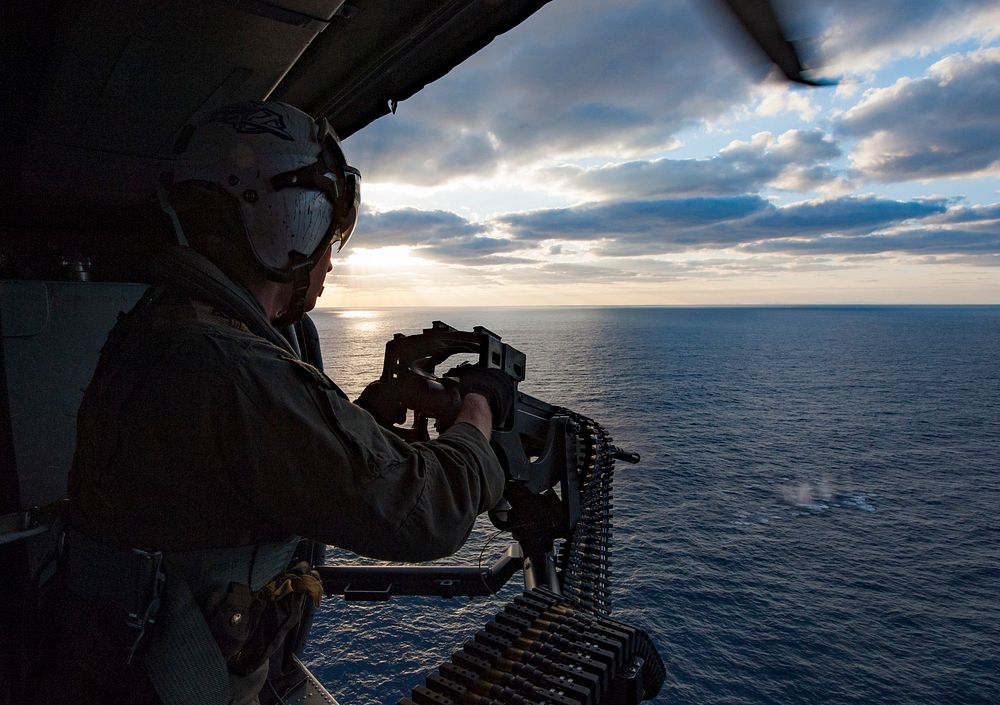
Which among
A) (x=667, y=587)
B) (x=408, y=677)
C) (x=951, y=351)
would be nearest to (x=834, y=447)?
(x=667, y=587)

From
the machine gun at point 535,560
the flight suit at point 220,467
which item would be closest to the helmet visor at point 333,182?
the flight suit at point 220,467

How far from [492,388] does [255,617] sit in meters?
1.43

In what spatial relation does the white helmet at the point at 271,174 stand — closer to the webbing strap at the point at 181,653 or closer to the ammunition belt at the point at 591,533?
the webbing strap at the point at 181,653

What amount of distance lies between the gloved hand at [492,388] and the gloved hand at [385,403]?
44cm

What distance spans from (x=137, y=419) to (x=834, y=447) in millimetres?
78073

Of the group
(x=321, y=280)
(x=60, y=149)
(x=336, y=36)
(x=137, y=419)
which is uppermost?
(x=336, y=36)

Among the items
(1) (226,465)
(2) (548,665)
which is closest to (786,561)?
(2) (548,665)

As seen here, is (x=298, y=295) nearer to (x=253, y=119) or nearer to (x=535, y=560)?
(x=253, y=119)

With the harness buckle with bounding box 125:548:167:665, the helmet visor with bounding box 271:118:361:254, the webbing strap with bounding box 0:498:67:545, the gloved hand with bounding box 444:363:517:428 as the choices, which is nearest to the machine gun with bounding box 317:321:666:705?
the gloved hand with bounding box 444:363:517:428

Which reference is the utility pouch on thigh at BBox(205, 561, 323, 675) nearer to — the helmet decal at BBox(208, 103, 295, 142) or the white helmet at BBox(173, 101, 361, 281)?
the white helmet at BBox(173, 101, 361, 281)

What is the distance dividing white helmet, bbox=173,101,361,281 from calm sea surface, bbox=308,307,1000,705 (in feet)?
123

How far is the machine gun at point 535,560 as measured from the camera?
3328 millimetres

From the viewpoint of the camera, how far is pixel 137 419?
72.2 inches

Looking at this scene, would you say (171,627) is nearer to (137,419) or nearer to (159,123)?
(137,419)
